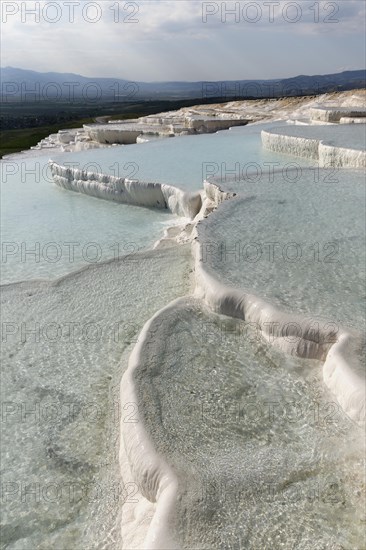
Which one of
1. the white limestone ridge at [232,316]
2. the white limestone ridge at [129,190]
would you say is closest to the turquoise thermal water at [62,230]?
the white limestone ridge at [129,190]

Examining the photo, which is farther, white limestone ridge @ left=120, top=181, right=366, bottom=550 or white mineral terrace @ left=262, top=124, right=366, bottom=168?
white mineral terrace @ left=262, top=124, right=366, bottom=168

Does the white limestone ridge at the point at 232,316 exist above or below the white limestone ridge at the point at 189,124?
below

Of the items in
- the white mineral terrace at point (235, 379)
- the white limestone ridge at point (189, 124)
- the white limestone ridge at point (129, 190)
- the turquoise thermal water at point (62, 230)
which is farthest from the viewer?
the white limestone ridge at point (189, 124)

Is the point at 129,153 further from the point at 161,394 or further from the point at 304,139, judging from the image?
the point at 161,394

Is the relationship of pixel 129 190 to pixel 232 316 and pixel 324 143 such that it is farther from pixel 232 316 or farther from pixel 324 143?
pixel 232 316

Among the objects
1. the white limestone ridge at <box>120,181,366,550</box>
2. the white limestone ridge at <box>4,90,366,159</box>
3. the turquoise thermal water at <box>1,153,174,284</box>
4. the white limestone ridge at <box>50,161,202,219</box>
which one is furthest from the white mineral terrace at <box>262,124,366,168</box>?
the white limestone ridge at <box>120,181,366,550</box>

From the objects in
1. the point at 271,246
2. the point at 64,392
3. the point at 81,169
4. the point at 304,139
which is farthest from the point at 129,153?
the point at 64,392

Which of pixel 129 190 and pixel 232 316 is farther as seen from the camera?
pixel 129 190

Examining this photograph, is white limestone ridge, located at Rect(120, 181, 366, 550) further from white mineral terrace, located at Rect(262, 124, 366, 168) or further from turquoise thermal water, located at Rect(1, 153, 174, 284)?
white mineral terrace, located at Rect(262, 124, 366, 168)

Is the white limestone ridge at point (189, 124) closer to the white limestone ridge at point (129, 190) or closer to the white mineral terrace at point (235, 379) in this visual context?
the white limestone ridge at point (129, 190)

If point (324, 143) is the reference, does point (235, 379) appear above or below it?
below

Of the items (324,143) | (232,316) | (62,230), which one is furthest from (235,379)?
(324,143)
